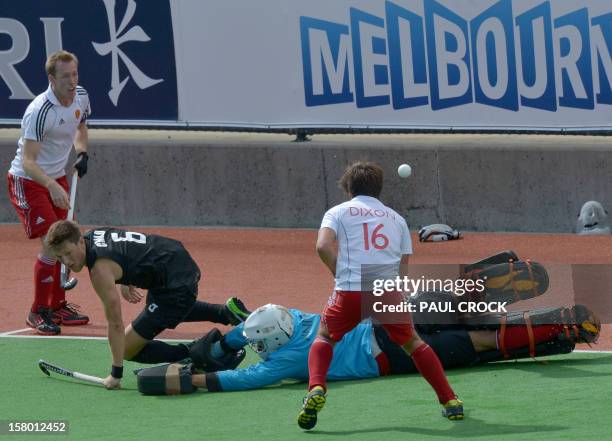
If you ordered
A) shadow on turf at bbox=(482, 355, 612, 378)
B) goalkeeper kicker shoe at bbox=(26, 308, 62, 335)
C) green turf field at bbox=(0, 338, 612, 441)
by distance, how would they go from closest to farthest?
green turf field at bbox=(0, 338, 612, 441), shadow on turf at bbox=(482, 355, 612, 378), goalkeeper kicker shoe at bbox=(26, 308, 62, 335)

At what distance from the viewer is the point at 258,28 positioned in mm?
14906

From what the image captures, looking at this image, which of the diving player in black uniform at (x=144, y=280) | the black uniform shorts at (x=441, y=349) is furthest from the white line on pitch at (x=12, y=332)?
the black uniform shorts at (x=441, y=349)

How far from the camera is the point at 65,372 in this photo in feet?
30.2

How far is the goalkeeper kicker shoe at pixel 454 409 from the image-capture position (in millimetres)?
7383

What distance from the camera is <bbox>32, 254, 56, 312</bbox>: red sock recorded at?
10914 mm

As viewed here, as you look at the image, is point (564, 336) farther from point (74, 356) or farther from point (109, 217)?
point (109, 217)

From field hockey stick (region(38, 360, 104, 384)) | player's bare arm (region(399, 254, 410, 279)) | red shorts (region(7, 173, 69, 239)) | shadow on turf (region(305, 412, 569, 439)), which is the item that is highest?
red shorts (region(7, 173, 69, 239))

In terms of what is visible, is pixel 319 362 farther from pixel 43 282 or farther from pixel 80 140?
pixel 80 140

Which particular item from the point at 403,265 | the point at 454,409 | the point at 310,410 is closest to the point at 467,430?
the point at 454,409

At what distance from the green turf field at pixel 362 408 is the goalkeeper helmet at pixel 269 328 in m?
0.31

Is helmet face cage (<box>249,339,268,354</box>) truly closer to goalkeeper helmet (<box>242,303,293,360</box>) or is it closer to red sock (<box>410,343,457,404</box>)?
goalkeeper helmet (<box>242,303,293,360</box>)

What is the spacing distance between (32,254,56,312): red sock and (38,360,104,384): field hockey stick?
1435 millimetres

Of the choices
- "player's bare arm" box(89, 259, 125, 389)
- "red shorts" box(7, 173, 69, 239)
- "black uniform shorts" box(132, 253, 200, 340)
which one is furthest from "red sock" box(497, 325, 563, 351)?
"red shorts" box(7, 173, 69, 239)

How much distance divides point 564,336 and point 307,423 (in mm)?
2126
